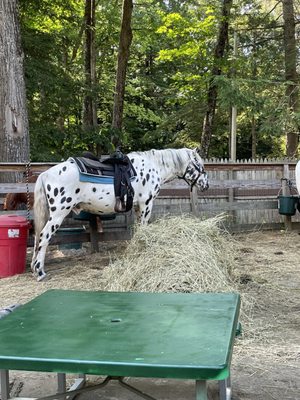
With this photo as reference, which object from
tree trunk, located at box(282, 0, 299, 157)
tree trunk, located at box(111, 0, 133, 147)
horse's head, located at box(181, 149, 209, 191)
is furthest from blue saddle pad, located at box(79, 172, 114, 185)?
tree trunk, located at box(282, 0, 299, 157)

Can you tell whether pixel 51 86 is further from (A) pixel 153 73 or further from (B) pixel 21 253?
(A) pixel 153 73

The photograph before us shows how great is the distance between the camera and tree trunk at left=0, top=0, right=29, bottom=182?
291 inches

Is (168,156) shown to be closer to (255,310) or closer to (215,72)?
(255,310)

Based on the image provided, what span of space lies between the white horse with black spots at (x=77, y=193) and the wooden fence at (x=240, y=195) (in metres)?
1.83

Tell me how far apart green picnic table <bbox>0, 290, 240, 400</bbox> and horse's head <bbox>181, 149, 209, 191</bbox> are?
15.6ft

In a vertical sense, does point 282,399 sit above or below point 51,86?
below

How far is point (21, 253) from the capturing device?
20.0 feet

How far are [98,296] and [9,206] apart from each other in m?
4.49

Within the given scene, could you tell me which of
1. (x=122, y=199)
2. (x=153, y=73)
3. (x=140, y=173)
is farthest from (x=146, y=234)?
(x=153, y=73)

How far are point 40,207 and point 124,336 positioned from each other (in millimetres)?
4242

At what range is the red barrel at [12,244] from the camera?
582 cm

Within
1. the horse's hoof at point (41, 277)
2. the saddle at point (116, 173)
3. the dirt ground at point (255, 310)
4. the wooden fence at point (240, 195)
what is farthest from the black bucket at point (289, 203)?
the horse's hoof at point (41, 277)

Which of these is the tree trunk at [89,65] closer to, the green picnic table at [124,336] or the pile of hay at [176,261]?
the pile of hay at [176,261]

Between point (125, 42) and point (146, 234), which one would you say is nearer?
point (146, 234)
